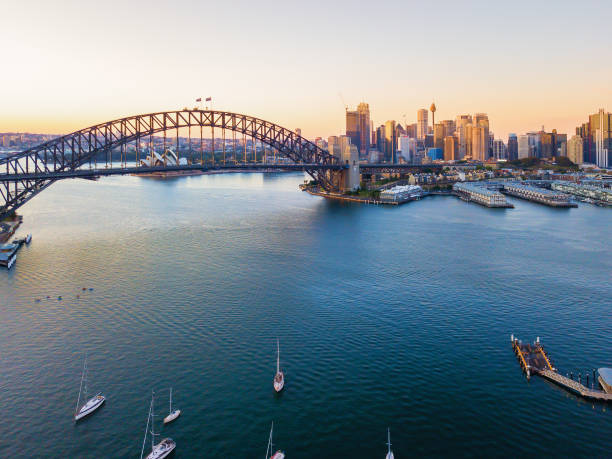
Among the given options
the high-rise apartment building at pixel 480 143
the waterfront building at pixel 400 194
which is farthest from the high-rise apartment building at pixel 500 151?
the waterfront building at pixel 400 194

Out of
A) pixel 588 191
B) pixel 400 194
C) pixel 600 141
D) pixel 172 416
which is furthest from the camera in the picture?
pixel 600 141

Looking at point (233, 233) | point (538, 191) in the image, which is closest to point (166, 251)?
point (233, 233)

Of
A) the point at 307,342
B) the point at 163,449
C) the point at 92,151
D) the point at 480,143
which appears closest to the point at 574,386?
the point at 307,342

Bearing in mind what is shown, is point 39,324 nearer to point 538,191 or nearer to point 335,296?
point 335,296

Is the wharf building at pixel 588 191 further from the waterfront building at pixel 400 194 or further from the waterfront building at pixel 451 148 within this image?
the waterfront building at pixel 451 148

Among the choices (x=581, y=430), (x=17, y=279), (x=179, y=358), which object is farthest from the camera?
(x=17, y=279)

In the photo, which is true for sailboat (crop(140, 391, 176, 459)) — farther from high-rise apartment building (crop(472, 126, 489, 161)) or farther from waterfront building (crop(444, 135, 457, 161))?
waterfront building (crop(444, 135, 457, 161))

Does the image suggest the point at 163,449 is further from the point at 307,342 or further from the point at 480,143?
the point at 480,143
